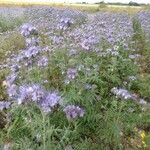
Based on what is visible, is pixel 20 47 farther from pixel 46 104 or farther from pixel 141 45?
pixel 46 104

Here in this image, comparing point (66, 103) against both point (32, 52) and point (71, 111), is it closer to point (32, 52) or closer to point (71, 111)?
point (71, 111)

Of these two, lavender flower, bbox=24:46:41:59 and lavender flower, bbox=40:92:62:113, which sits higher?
lavender flower, bbox=24:46:41:59

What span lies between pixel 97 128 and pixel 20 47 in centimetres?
382

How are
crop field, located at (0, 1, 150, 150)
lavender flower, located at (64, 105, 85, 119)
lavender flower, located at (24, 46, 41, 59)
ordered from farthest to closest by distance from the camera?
lavender flower, located at (24, 46, 41, 59), lavender flower, located at (64, 105, 85, 119), crop field, located at (0, 1, 150, 150)

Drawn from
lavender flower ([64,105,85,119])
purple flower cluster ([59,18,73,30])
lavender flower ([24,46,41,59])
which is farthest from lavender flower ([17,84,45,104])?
purple flower cluster ([59,18,73,30])

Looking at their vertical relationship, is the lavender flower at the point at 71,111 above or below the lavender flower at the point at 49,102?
below

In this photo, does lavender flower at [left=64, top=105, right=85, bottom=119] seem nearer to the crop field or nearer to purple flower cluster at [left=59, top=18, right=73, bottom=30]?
the crop field

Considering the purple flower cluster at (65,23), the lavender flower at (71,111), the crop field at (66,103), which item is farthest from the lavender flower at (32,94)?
the purple flower cluster at (65,23)

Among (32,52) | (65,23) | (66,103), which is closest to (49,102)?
(66,103)

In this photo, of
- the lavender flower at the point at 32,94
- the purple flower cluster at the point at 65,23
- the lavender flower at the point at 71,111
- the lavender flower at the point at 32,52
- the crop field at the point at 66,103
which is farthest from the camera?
the purple flower cluster at the point at 65,23

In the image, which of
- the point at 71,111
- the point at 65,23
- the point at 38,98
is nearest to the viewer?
the point at 38,98

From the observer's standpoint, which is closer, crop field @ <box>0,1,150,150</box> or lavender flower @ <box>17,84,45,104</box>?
lavender flower @ <box>17,84,45,104</box>

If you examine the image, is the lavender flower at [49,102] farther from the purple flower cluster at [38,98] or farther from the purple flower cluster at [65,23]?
the purple flower cluster at [65,23]

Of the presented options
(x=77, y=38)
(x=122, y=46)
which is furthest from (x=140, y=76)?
(x=77, y=38)
